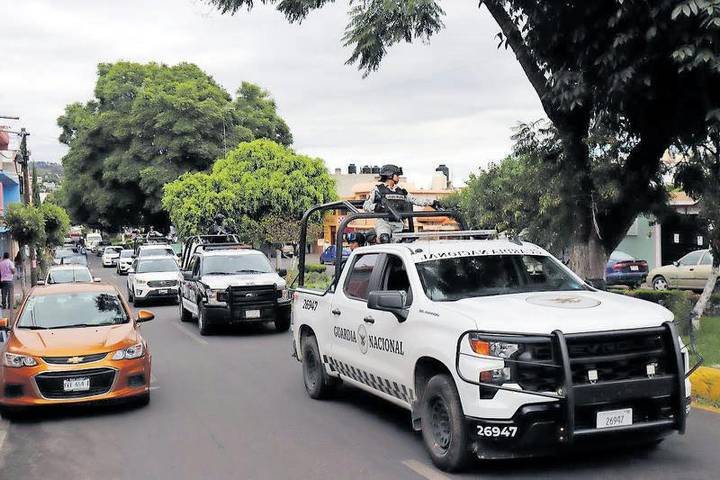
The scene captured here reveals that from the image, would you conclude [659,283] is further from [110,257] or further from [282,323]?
[110,257]

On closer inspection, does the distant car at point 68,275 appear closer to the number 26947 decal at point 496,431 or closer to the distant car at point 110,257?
the number 26947 decal at point 496,431

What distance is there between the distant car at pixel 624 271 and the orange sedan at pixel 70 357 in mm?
21035

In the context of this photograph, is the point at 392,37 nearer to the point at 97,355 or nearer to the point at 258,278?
the point at 258,278

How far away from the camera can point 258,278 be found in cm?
1758

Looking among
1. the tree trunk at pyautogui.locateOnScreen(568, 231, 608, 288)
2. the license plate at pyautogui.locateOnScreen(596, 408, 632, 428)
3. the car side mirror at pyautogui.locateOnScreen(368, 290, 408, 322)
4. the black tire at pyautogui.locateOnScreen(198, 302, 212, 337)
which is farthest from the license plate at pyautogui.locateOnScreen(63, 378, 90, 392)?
the tree trunk at pyautogui.locateOnScreen(568, 231, 608, 288)

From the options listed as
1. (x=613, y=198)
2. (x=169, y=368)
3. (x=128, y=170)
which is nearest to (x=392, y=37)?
(x=613, y=198)

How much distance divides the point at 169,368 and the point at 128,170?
40431mm

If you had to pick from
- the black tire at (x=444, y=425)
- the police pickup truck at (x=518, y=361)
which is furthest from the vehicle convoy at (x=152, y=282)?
the black tire at (x=444, y=425)

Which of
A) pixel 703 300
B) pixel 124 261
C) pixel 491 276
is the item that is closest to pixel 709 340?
pixel 703 300

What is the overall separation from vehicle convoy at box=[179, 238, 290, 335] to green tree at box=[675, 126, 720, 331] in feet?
27.3

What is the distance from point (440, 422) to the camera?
22.0 ft

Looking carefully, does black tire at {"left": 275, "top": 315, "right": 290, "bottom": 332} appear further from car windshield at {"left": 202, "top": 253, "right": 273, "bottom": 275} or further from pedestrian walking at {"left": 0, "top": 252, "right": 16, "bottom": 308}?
pedestrian walking at {"left": 0, "top": 252, "right": 16, "bottom": 308}

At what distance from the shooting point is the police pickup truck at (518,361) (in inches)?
235

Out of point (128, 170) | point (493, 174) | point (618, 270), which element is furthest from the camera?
point (128, 170)
